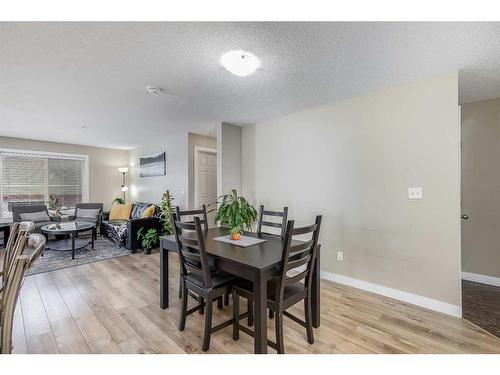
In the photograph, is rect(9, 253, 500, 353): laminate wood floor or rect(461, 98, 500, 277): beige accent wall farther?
rect(461, 98, 500, 277): beige accent wall

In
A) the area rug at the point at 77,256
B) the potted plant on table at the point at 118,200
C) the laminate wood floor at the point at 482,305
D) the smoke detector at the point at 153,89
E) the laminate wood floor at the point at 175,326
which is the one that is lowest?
the laminate wood floor at the point at 482,305

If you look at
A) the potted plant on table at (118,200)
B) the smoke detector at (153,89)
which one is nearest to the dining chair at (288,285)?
the smoke detector at (153,89)

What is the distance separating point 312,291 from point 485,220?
2.75 m

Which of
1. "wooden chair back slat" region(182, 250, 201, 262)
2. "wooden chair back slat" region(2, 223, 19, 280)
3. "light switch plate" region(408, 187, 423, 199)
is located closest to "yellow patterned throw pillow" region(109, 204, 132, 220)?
"wooden chair back slat" region(2, 223, 19, 280)

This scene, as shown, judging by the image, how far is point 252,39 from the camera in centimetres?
175

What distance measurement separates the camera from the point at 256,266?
1540mm

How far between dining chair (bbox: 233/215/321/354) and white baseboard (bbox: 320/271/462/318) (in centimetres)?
129

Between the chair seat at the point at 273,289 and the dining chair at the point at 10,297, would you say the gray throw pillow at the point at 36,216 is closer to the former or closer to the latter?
the dining chair at the point at 10,297

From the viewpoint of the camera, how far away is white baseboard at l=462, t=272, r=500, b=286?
304cm

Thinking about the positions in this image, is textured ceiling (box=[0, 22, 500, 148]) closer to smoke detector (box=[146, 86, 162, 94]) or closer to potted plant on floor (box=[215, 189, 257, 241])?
smoke detector (box=[146, 86, 162, 94])

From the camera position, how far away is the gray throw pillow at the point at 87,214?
5.39 metres

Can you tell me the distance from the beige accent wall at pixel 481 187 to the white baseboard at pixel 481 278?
4 centimetres
